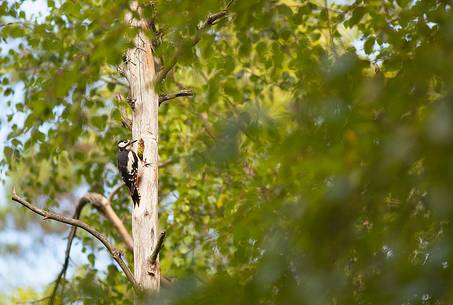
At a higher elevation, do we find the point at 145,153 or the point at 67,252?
the point at 67,252

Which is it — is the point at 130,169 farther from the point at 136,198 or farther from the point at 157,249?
the point at 157,249

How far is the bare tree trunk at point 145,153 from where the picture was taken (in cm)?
455

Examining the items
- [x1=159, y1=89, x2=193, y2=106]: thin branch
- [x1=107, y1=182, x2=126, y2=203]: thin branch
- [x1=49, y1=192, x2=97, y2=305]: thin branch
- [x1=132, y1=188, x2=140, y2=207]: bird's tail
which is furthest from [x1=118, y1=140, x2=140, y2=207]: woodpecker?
[x1=107, y1=182, x2=126, y2=203]: thin branch

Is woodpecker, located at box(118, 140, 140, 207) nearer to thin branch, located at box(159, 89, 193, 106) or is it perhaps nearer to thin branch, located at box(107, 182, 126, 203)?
thin branch, located at box(159, 89, 193, 106)

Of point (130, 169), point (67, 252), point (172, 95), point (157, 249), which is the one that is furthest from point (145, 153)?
point (67, 252)

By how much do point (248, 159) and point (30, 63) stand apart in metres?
2.44

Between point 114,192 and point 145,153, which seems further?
point 114,192

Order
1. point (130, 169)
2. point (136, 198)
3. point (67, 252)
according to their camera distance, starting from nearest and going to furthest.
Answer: point (136, 198) → point (130, 169) → point (67, 252)

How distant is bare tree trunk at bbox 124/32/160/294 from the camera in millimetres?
4551

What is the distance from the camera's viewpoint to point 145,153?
4773 mm

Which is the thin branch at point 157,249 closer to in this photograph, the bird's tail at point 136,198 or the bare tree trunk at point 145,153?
the bare tree trunk at point 145,153

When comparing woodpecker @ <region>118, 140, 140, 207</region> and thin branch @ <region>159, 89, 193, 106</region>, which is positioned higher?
thin branch @ <region>159, 89, 193, 106</region>

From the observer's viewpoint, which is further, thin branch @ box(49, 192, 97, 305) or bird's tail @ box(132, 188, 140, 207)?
thin branch @ box(49, 192, 97, 305)

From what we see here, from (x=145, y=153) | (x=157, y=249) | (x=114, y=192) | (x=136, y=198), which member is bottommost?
(x=157, y=249)
